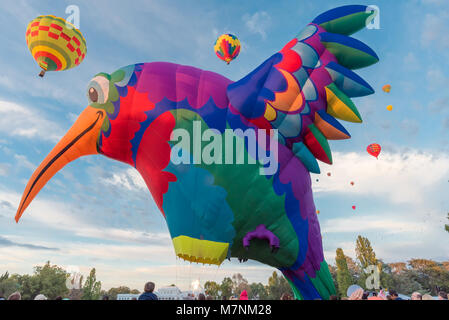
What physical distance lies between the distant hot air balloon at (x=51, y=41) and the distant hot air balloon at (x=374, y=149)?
45.4 ft

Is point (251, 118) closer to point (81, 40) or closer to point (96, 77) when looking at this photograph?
point (96, 77)

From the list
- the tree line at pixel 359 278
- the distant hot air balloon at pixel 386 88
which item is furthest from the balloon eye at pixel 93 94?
the tree line at pixel 359 278

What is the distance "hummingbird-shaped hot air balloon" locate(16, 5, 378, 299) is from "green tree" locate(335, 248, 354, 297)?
31678 millimetres

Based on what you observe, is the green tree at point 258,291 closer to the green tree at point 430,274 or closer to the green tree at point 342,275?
the green tree at point 342,275

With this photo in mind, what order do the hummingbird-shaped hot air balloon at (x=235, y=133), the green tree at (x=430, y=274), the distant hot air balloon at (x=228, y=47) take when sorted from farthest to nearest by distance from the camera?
the green tree at (x=430, y=274) < the distant hot air balloon at (x=228, y=47) < the hummingbird-shaped hot air balloon at (x=235, y=133)

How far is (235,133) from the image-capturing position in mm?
5742

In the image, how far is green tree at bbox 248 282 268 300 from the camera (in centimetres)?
5194

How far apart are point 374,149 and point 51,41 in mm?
14430

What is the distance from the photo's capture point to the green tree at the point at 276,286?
4578 centimetres

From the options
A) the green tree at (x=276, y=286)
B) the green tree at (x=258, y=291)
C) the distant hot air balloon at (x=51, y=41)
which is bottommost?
the green tree at (x=258, y=291)

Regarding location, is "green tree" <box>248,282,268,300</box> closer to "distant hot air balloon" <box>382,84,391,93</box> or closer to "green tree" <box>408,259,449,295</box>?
"green tree" <box>408,259,449,295</box>

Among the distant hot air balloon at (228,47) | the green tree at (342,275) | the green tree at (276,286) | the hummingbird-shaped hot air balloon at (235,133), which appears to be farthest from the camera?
the green tree at (276,286)

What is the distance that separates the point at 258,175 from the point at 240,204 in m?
0.63
